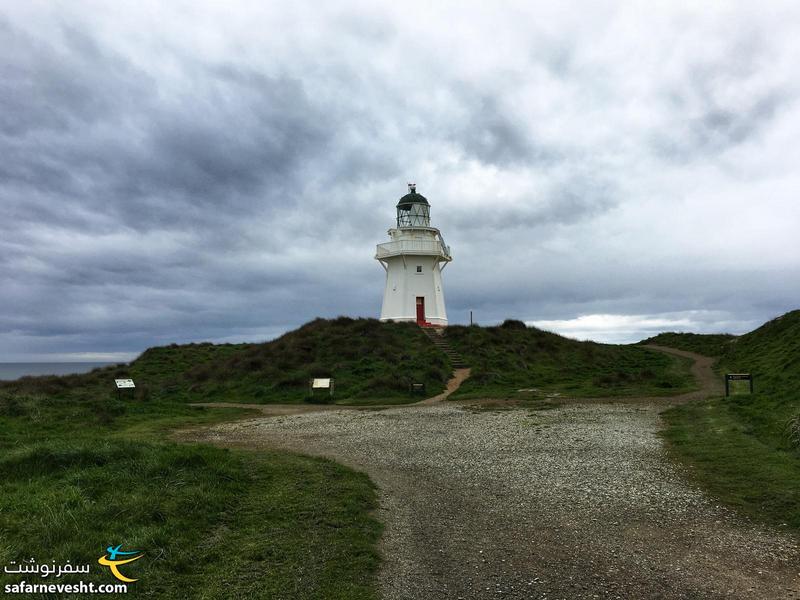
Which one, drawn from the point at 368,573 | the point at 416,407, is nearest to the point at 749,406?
the point at 416,407

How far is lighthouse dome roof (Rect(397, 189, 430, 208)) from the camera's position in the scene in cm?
4144

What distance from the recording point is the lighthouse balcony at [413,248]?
3859 centimetres

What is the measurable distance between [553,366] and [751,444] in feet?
65.2

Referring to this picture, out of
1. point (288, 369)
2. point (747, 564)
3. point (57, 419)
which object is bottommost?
point (747, 564)

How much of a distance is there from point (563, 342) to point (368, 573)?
33090 millimetres

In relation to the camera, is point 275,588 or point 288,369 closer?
point 275,588

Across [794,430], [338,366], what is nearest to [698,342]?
[338,366]

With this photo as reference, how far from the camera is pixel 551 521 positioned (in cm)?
738

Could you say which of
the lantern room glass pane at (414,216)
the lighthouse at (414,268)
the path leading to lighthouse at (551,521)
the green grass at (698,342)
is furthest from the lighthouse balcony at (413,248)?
the path leading to lighthouse at (551,521)

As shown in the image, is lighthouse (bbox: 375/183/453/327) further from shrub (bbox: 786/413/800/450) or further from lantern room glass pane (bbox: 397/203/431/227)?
shrub (bbox: 786/413/800/450)

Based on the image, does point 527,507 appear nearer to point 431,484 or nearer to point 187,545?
point 431,484

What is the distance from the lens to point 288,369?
28031 mm

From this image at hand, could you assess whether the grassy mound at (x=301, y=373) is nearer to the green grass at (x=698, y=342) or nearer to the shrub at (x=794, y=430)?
the shrub at (x=794, y=430)

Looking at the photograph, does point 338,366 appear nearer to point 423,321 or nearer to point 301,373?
point 301,373
